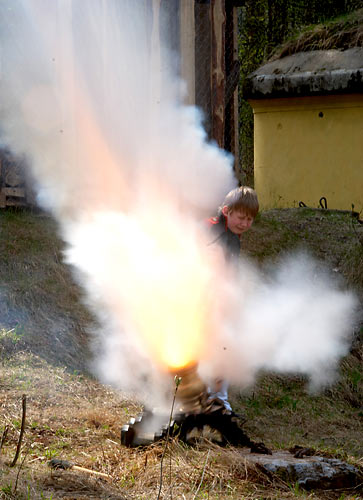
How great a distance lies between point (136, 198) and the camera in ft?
20.7

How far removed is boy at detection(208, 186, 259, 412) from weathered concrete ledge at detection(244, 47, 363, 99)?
4.65 metres

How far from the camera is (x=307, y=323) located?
686 centimetres

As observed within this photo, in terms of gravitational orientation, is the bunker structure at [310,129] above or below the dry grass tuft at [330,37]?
below

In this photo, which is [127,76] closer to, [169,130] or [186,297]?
[169,130]

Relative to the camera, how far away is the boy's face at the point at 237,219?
4982 mm

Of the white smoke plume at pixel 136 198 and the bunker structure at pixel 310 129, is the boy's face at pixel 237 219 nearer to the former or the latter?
the white smoke plume at pixel 136 198

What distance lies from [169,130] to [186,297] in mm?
2278

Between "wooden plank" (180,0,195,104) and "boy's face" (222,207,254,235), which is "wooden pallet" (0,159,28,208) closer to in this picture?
"wooden plank" (180,0,195,104)

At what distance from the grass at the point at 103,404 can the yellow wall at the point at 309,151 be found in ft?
3.22

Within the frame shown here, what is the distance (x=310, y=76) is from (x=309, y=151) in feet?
3.60

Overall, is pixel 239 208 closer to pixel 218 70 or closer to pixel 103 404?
pixel 103 404

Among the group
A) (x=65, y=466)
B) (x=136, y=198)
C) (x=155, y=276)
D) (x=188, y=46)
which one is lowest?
(x=65, y=466)

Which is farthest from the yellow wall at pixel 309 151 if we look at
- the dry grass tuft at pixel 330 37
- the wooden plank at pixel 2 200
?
the wooden plank at pixel 2 200

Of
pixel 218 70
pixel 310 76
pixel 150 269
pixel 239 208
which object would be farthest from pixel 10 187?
pixel 310 76
